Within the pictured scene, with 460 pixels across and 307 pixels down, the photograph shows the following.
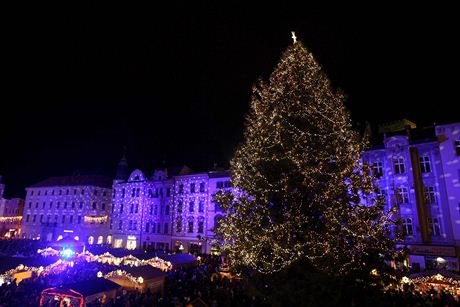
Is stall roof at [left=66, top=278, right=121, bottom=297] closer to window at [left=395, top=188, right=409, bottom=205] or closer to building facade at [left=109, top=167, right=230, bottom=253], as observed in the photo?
building facade at [left=109, top=167, right=230, bottom=253]

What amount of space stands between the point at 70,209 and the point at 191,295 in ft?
154

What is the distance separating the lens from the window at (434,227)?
2373 centimetres

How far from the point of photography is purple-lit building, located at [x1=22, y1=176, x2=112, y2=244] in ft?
171

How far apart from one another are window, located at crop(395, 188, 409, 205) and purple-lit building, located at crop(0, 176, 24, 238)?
7103 cm

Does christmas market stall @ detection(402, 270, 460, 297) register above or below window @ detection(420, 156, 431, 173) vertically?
below

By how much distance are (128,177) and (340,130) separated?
4650 cm

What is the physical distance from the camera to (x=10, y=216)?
6981 centimetres

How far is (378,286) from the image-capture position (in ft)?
37.7

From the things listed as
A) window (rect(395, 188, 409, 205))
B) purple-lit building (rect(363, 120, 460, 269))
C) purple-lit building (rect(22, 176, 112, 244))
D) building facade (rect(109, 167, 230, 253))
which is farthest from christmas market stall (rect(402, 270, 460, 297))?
purple-lit building (rect(22, 176, 112, 244))

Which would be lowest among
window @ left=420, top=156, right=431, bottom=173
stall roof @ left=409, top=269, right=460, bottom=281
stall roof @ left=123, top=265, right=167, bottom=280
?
stall roof @ left=123, top=265, right=167, bottom=280

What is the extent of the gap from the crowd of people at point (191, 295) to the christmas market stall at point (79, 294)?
0.51 m

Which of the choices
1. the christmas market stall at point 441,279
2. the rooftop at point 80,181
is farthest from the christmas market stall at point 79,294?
the rooftop at point 80,181

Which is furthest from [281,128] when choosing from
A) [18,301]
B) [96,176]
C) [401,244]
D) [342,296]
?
[96,176]

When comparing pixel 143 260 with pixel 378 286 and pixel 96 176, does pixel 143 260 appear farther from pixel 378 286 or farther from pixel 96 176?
pixel 96 176
